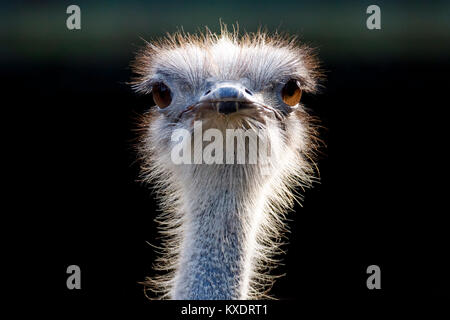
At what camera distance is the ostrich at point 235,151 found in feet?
6.49

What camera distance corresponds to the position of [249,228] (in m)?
2.14

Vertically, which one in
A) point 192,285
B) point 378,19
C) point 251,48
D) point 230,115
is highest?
point 378,19

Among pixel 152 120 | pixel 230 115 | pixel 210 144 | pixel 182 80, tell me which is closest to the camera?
pixel 230 115

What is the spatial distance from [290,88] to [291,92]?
18 millimetres

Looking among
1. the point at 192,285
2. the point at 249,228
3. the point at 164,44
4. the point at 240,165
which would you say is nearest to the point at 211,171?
the point at 240,165

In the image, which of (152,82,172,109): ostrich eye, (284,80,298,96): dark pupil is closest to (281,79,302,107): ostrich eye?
(284,80,298,96): dark pupil

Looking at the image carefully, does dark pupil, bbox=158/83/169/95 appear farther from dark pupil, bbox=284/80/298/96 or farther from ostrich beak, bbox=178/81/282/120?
dark pupil, bbox=284/80/298/96

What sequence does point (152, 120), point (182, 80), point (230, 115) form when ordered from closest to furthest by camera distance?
point (230, 115) → point (182, 80) → point (152, 120)

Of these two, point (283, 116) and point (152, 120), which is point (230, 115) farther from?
point (152, 120)

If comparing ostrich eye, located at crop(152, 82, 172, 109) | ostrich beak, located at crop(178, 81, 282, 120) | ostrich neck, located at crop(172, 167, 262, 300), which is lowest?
ostrich neck, located at crop(172, 167, 262, 300)

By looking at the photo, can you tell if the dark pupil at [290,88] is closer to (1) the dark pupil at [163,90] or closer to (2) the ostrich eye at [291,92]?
(2) the ostrich eye at [291,92]

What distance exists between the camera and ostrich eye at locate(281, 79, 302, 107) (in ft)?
7.33

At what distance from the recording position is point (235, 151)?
2078 mm

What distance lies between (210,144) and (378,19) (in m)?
1.19
